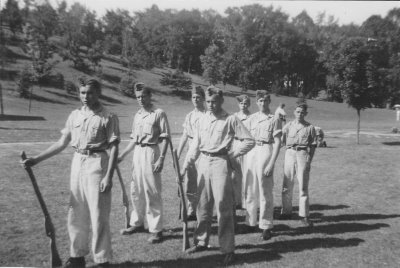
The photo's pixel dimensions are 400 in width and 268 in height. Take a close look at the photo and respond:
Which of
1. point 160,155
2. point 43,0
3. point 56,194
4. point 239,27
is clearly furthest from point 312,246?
point 43,0

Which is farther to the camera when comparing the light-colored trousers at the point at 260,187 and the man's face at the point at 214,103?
the light-colored trousers at the point at 260,187

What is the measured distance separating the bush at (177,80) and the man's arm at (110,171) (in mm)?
44876

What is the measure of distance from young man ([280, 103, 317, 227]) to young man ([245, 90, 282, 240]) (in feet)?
3.33

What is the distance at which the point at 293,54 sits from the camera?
207 ft

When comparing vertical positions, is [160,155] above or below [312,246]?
above

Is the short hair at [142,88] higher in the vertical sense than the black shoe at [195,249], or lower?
higher

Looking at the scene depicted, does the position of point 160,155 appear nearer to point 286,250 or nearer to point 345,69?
point 286,250

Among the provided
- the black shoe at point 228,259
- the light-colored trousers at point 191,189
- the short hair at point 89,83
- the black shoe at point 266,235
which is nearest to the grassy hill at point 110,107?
the light-colored trousers at point 191,189

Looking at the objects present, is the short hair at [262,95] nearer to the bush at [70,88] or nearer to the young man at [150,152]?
the young man at [150,152]

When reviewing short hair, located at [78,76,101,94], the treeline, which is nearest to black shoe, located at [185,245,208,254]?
short hair, located at [78,76,101,94]

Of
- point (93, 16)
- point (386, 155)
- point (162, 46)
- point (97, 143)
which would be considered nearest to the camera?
point (97, 143)

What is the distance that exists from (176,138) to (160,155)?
16893mm

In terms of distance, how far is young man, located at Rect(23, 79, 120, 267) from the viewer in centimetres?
502

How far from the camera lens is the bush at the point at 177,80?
162 ft
